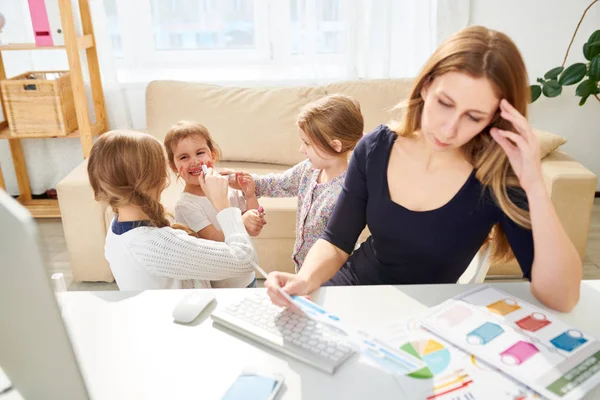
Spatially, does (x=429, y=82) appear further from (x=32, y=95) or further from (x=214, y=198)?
(x=32, y=95)

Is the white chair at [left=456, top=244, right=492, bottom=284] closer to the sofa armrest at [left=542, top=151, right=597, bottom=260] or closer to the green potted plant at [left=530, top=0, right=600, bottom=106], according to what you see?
the sofa armrest at [left=542, top=151, right=597, bottom=260]

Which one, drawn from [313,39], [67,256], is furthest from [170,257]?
[313,39]

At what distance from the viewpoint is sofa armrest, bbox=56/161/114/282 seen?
7.49 ft

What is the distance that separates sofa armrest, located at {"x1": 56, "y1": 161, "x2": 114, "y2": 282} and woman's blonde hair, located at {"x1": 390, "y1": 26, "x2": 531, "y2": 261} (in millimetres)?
1607

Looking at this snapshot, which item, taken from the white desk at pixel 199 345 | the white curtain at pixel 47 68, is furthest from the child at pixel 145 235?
the white curtain at pixel 47 68

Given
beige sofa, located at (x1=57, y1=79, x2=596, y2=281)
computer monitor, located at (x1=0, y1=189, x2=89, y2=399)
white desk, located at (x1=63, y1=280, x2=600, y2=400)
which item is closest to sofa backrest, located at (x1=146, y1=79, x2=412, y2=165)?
beige sofa, located at (x1=57, y1=79, x2=596, y2=281)

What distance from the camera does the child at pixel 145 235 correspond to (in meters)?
1.25

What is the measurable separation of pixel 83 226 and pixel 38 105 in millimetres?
840

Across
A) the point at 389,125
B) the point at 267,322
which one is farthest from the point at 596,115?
the point at 267,322

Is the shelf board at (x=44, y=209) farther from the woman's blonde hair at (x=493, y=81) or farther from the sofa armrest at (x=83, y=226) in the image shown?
the woman's blonde hair at (x=493, y=81)

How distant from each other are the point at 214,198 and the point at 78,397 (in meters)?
0.88

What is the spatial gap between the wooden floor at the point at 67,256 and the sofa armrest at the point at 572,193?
28 cm

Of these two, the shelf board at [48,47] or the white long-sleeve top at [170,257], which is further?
the shelf board at [48,47]

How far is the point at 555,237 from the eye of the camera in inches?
40.4
